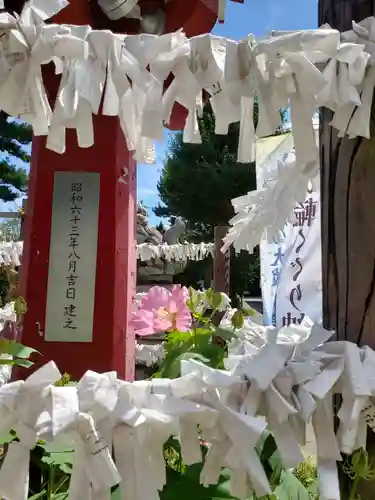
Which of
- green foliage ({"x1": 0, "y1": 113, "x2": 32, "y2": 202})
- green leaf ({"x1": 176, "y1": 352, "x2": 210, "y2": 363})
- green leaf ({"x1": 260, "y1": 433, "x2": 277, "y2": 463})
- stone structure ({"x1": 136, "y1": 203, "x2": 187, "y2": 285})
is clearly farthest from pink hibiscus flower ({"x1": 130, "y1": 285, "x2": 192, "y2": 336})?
green foliage ({"x1": 0, "y1": 113, "x2": 32, "y2": 202})

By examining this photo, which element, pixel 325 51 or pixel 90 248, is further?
pixel 90 248

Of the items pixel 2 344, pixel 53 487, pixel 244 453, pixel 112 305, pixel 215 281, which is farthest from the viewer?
pixel 215 281

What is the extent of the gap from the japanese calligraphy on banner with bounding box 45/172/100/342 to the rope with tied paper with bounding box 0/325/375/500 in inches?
60.0

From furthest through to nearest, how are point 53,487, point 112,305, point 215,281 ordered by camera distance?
point 215,281
point 112,305
point 53,487

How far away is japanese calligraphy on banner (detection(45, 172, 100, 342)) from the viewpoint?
84.6 inches

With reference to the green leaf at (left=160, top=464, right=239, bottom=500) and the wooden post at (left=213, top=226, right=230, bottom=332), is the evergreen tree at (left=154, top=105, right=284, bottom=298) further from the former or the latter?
the green leaf at (left=160, top=464, right=239, bottom=500)

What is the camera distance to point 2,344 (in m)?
0.78

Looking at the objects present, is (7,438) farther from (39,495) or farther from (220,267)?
(220,267)

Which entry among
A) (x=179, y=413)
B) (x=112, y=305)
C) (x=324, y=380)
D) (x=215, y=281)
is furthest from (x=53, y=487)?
(x=215, y=281)

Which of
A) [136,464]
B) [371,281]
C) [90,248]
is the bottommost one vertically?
[136,464]

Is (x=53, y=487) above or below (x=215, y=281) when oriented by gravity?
below

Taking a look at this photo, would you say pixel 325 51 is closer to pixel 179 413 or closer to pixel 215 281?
pixel 179 413

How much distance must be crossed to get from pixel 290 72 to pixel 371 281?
33 cm

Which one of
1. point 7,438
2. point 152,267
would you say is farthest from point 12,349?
point 152,267
